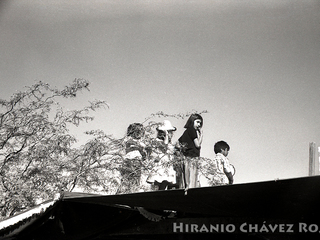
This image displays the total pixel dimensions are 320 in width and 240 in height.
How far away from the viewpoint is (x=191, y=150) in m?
6.64

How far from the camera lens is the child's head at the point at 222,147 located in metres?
7.31

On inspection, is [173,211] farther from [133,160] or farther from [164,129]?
[164,129]

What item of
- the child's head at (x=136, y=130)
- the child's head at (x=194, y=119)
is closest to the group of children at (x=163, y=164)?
the child's head at (x=136, y=130)

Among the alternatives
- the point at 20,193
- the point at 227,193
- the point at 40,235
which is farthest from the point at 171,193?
the point at 20,193

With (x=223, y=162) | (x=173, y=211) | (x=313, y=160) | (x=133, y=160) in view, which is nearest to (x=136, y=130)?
(x=133, y=160)

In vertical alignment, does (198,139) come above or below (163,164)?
above

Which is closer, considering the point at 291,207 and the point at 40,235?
the point at 291,207

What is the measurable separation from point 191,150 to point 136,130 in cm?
112

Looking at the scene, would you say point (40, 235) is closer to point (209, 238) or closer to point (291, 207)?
point (209, 238)

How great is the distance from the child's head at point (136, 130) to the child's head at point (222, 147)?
178 centimetres

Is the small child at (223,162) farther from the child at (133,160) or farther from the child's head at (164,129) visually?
the child at (133,160)

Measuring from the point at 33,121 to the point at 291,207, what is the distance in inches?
180

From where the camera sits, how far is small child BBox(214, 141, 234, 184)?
6.61 meters

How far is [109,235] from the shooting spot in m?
2.66
